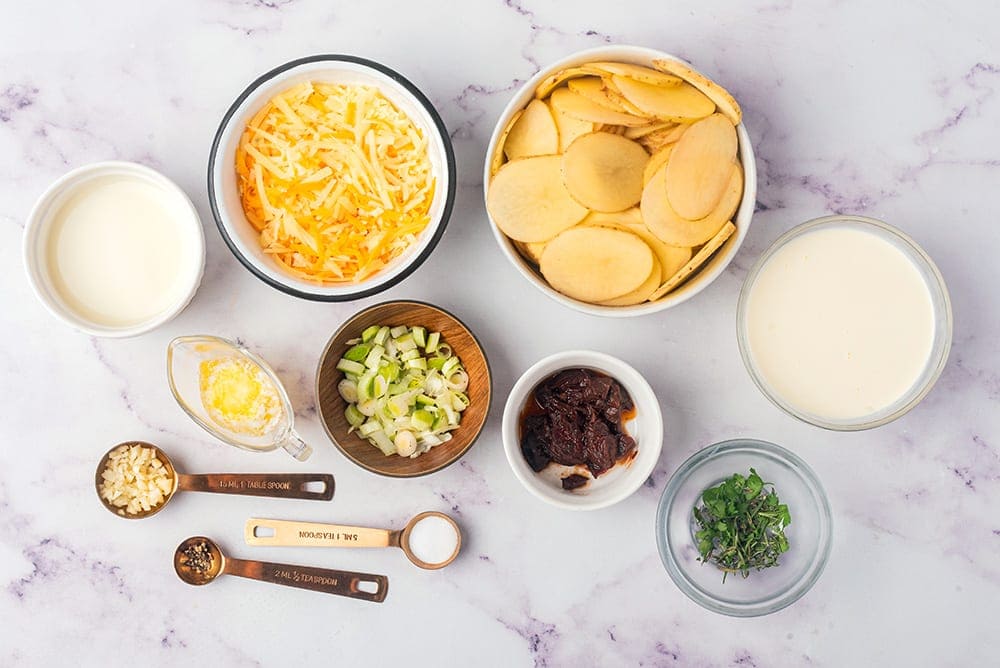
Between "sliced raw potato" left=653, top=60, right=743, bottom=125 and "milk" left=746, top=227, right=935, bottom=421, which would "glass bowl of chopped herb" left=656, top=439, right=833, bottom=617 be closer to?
"milk" left=746, top=227, right=935, bottom=421

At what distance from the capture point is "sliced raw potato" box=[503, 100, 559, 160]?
167 centimetres

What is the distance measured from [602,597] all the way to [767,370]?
2.02ft

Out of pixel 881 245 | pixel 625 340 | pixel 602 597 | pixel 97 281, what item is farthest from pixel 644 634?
pixel 97 281

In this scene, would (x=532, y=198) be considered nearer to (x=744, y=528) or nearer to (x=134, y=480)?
(x=744, y=528)

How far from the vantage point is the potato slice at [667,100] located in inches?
62.8

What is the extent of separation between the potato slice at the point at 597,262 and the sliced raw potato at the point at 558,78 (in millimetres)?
276

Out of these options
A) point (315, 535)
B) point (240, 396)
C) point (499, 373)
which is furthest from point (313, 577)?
point (499, 373)

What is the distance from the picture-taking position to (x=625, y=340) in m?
1.88

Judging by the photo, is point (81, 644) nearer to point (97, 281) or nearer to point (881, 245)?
point (97, 281)

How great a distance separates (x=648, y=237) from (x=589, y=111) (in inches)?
10.3

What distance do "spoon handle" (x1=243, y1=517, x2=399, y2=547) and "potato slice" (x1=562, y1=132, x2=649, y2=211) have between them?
84cm

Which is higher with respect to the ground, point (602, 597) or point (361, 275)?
point (361, 275)

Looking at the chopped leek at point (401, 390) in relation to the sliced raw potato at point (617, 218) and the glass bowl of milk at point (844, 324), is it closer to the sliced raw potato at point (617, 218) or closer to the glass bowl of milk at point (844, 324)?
the sliced raw potato at point (617, 218)

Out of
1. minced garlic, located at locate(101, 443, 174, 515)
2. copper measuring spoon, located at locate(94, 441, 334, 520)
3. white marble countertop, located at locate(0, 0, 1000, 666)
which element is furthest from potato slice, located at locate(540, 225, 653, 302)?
minced garlic, located at locate(101, 443, 174, 515)
